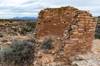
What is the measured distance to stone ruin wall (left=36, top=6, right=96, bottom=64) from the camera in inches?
520

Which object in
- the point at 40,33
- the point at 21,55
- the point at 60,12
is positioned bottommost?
the point at 21,55

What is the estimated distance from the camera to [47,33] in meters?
15.6

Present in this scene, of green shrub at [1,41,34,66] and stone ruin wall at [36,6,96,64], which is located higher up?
stone ruin wall at [36,6,96,64]

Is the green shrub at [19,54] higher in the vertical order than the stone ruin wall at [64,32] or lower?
lower

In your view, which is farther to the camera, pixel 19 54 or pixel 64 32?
pixel 19 54

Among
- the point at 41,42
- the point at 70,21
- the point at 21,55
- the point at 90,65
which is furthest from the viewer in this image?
the point at 21,55

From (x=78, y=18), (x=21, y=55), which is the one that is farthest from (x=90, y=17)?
(x=21, y=55)

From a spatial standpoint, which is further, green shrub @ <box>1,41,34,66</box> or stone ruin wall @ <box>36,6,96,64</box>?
green shrub @ <box>1,41,34,66</box>

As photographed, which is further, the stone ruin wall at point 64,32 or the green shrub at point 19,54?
the green shrub at point 19,54

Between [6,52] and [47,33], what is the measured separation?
11.3ft

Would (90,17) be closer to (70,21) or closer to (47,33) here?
(70,21)

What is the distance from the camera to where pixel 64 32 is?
45.8ft

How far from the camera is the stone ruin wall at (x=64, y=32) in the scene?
13203mm

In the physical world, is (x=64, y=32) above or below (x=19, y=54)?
above
